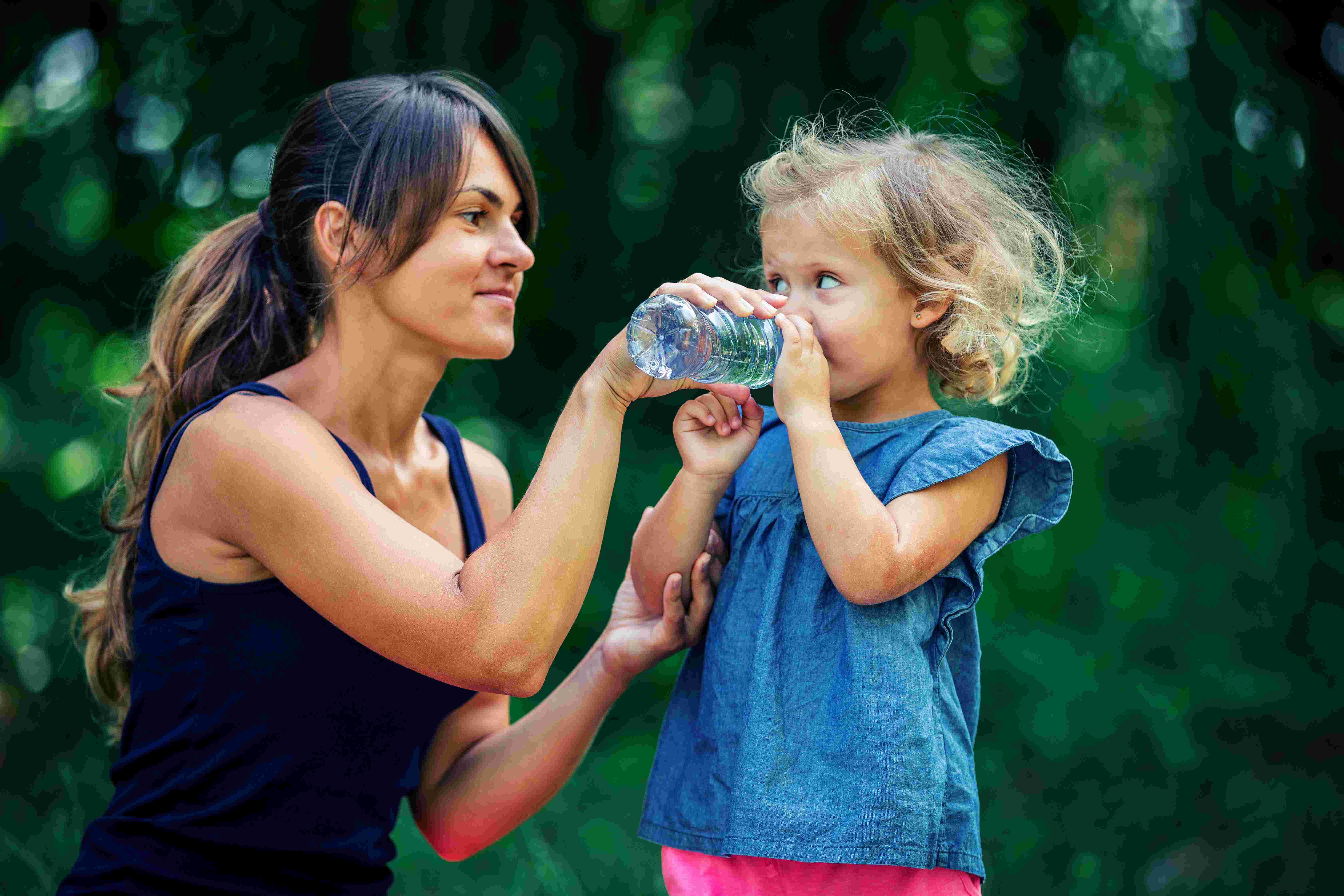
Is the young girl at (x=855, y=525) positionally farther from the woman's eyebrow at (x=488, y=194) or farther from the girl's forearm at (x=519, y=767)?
the woman's eyebrow at (x=488, y=194)

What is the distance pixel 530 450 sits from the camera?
258 cm

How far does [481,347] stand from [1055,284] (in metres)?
0.78

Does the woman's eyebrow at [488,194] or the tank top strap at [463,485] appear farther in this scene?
the tank top strap at [463,485]

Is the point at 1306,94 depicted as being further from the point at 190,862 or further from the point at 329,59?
the point at 190,862

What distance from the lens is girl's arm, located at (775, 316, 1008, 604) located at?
1.22m

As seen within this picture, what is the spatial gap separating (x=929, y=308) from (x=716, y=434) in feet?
0.97

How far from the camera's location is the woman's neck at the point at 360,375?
164 cm

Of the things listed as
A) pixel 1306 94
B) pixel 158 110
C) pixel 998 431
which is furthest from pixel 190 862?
pixel 1306 94

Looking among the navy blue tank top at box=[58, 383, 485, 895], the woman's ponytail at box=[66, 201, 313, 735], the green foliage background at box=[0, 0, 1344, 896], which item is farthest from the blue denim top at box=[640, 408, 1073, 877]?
the green foliage background at box=[0, 0, 1344, 896]

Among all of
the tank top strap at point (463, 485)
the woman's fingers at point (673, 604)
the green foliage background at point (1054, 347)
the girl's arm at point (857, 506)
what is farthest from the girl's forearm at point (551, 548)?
the green foliage background at point (1054, 347)

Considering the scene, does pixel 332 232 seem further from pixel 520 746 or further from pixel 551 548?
pixel 520 746

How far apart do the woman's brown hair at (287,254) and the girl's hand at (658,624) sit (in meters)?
0.57

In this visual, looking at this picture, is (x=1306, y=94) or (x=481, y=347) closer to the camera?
(x=481, y=347)

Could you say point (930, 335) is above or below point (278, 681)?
above
